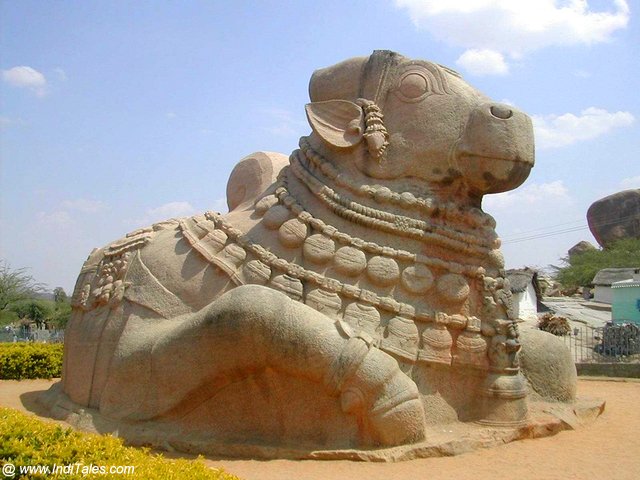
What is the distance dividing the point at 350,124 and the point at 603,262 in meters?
32.0

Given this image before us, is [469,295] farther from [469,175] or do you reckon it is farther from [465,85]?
[465,85]

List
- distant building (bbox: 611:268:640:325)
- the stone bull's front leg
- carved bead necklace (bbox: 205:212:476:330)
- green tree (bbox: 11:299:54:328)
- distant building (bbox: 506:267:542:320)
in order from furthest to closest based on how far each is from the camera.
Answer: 1. green tree (bbox: 11:299:54:328)
2. distant building (bbox: 506:267:542:320)
3. distant building (bbox: 611:268:640:325)
4. carved bead necklace (bbox: 205:212:476:330)
5. the stone bull's front leg

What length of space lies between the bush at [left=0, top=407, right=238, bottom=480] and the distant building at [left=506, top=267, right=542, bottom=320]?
17490 millimetres

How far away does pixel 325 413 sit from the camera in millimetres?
4035

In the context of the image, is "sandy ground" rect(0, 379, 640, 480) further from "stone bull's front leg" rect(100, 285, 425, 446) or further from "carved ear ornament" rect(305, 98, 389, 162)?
"carved ear ornament" rect(305, 98, 389, 162)

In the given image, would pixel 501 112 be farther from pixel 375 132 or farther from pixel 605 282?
pixel 605 282

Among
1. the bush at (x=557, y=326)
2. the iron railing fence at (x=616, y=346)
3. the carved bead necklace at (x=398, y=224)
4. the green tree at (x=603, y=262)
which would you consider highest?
the green tree at (x=603, y=262)

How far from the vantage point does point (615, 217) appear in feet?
119

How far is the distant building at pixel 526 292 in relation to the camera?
19.8 metres

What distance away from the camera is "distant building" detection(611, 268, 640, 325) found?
57.4ft

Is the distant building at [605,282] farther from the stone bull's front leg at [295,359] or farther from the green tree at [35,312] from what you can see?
the stone bull's front leg at [295,359]

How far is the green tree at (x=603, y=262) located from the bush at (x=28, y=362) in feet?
94.8

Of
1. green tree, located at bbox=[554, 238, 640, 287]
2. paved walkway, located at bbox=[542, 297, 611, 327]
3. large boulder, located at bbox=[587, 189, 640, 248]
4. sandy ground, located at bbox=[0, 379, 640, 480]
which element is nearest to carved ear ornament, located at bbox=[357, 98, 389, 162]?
sandy ground, located at bbox=[0, 379, 640, 480]

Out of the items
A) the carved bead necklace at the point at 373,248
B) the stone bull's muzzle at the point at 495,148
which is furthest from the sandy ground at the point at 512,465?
the stone bull's muzzle at the point at 495,148
